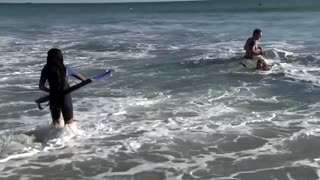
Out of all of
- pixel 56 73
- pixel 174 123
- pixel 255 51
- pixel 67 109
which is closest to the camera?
pixel 56 73

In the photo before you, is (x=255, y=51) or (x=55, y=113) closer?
(x=55, y=113)

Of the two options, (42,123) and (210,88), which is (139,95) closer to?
(210,88)

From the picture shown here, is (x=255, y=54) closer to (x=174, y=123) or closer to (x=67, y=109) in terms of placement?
(x=174, y=123)

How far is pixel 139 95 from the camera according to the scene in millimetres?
10938

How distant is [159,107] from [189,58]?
23.7 ft

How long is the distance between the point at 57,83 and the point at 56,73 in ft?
0.49

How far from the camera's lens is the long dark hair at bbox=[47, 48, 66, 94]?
7.21m

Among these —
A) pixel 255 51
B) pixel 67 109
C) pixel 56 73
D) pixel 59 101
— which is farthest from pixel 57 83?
pixel 255 51

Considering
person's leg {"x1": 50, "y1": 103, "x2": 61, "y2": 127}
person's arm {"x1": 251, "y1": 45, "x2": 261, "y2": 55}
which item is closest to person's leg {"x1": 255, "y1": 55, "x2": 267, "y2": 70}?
person's arm {"x1": 251, "y1": 45, "x2": 261, "y2": 55}

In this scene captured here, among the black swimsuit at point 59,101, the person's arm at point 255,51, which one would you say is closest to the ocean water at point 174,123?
the black swimsuit at point 59,101

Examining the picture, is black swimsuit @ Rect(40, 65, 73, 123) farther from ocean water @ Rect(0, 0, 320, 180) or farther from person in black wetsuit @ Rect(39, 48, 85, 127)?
ocean water @ Rect(0, 0, 320, 180)

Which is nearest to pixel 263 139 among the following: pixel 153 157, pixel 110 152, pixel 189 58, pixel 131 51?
pixel 153 157

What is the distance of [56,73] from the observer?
24.0 ft

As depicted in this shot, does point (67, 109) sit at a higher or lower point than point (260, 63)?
higher
